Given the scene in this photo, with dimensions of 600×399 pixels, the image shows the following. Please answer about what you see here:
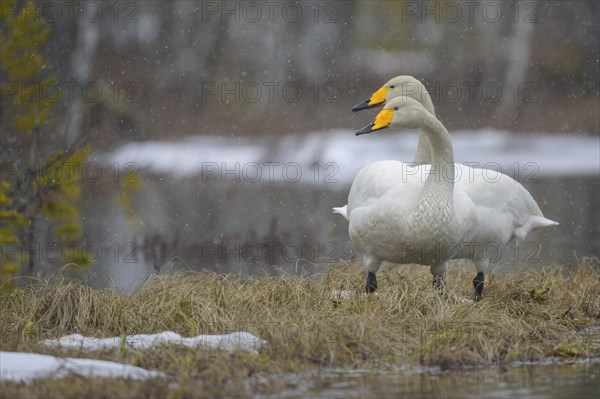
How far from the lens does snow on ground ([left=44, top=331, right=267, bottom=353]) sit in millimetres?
6840

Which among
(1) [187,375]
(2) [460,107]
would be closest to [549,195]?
(2) [460,107]

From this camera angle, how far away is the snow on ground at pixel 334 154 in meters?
23.1

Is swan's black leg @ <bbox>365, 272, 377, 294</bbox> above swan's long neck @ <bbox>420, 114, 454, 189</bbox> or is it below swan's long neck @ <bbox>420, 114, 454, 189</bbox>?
below

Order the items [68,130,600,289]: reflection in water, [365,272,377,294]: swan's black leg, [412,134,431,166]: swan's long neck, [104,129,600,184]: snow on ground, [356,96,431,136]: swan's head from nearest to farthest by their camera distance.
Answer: [356,96,431,136]: swan's head → [365,272,377,294]: swan's black leg → [412,134,431,166]: swan's long neck → [68,130,600,289]: reflection in water → [104,129,600,184]: snow on ground

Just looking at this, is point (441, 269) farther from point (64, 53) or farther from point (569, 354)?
point (64, 53)

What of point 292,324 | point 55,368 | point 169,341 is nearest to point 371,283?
point 292,324

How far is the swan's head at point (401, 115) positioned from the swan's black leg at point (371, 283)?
3.73ft

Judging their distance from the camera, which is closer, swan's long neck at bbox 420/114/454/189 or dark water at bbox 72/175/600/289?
swan's long neck at bbox 420/114/454/189

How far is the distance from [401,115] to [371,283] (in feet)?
4.29

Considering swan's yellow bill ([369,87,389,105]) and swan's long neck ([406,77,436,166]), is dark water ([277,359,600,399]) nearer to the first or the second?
swan's long neck ([406,77,436,166])

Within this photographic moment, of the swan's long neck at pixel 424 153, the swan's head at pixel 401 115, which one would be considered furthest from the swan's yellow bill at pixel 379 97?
Result: the swan's head at pixel 401 115

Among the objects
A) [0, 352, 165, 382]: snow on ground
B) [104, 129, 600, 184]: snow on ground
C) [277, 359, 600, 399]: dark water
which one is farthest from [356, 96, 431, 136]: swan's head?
[104, 129, 600, 184]: snow on ground

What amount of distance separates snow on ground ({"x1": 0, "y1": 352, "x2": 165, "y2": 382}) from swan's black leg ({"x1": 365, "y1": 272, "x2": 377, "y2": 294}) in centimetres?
301

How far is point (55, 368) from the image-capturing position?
614cm
